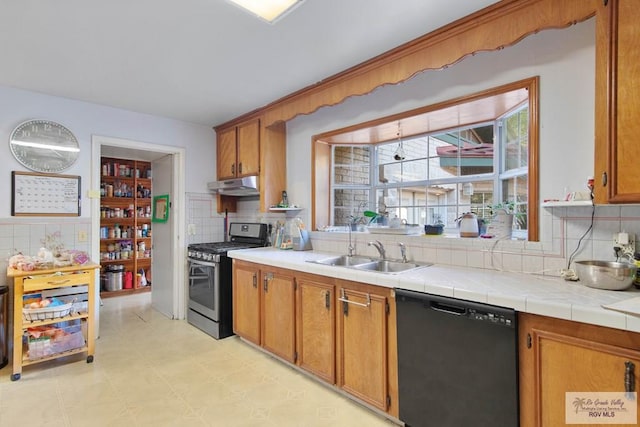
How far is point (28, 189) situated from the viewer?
288 centimetres

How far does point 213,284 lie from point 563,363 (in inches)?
111

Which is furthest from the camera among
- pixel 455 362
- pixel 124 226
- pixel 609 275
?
pixel 124 226

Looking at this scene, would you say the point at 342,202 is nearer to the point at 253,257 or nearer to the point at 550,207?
the point at 253,257

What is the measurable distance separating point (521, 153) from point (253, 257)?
Answer: 2.22 m

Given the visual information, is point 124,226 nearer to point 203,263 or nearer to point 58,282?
point 203,263

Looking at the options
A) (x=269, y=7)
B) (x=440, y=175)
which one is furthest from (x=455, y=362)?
(x=269, y=7)

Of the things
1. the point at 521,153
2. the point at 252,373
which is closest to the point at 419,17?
the point at 521,153

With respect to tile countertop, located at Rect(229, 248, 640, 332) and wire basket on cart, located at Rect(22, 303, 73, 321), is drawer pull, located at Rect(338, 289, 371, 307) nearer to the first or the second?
tile countertop, located at Rect(229, 248, 640, 332)

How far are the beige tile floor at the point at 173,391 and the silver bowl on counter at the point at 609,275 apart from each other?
1.33 metres

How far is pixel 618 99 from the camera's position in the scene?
139 centimetres

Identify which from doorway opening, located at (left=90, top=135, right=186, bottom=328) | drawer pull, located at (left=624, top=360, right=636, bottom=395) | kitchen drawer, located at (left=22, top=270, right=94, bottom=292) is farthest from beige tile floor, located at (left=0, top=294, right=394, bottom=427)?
drawer pull, located at (left=624, top=360, right=636, bottom=395)

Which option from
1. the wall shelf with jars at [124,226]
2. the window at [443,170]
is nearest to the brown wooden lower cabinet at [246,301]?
the window at [443,170]

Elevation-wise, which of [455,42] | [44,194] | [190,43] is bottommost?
[44,194]

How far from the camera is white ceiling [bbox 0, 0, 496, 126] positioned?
1773 mm
